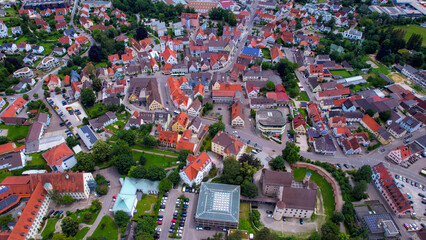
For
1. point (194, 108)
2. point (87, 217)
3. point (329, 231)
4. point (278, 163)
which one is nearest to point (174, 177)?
point (87, 217)

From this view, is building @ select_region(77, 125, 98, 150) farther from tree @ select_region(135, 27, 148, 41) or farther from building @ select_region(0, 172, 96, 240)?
tree @ select_region(135, 27, 148, 41)

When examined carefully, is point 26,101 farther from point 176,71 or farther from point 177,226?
point 177,226

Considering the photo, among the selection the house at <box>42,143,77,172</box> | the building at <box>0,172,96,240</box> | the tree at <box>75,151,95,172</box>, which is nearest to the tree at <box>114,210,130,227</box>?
the building at <box>0,172,96,240</box>

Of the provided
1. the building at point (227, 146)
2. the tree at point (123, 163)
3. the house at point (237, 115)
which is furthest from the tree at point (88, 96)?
the house at point (237, 115)

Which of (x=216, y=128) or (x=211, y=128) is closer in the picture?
(x=216, y=128)

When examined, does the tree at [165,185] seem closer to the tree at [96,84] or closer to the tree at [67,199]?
the tree at [67,199]

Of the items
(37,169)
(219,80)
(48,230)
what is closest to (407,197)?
(219,80)

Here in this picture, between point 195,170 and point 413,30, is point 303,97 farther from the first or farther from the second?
point 413,30
